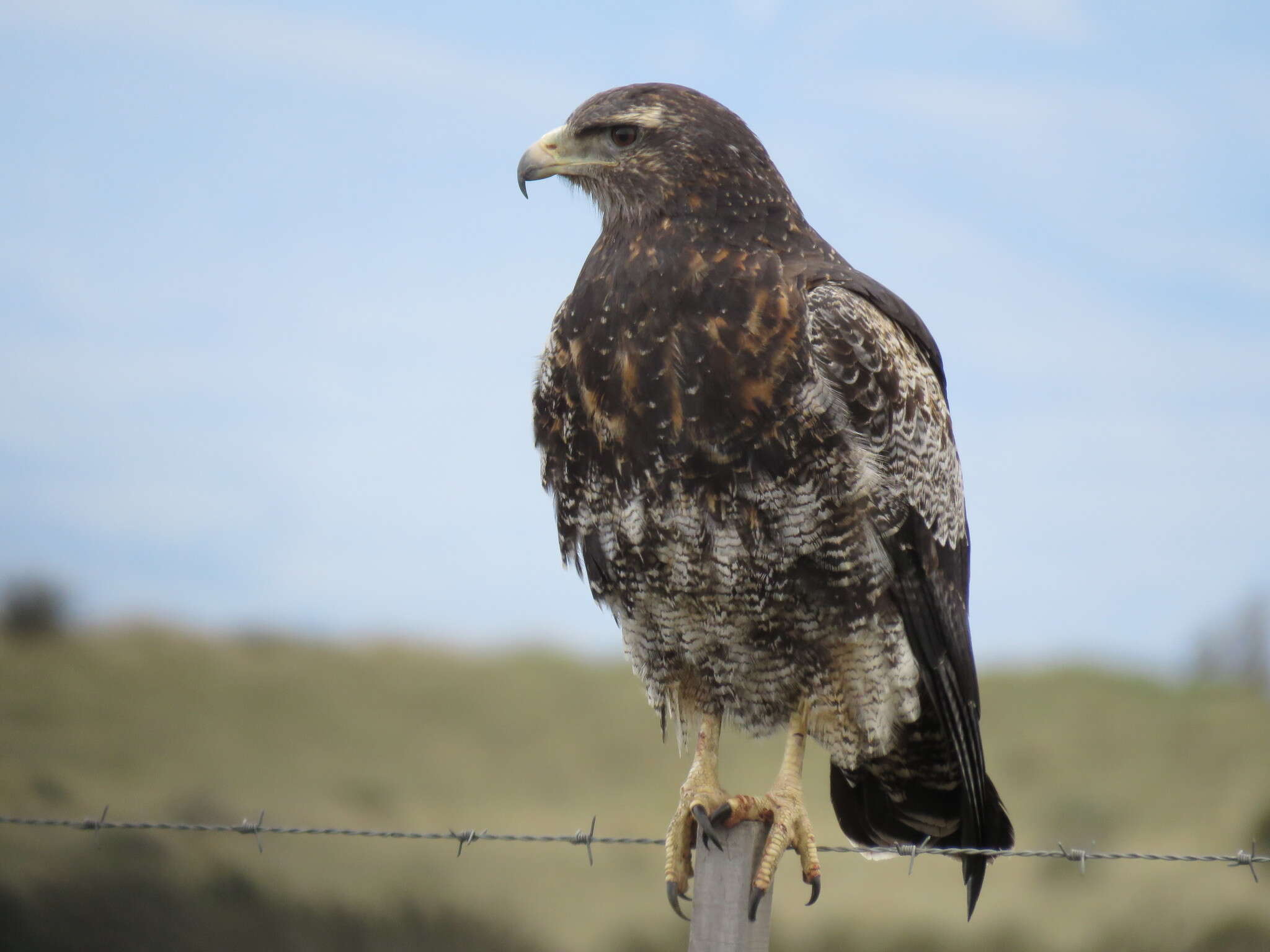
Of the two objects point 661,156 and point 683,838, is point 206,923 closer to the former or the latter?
point 683,838

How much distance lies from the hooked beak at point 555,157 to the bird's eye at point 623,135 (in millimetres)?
62

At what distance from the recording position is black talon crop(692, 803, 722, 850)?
9.57 ft

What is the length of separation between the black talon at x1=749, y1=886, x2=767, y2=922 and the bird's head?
1.75 metres

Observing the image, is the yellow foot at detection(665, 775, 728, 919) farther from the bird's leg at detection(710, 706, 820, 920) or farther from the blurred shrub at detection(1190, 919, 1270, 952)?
the blurred shrub at detection(1190, 919, 1270, 952)

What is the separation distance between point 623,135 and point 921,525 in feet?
4.51

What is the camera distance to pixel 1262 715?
62.0ft

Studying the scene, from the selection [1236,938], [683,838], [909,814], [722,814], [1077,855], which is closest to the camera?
[1077,855]

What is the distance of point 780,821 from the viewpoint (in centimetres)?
333

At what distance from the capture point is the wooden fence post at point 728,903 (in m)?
2.74

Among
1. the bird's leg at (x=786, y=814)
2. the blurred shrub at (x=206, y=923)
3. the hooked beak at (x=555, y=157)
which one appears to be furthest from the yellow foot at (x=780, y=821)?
the blurred shrub at (x=206, y=923)

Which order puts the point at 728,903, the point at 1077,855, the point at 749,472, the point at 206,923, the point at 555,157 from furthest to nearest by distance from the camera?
the point at 206,923
the point at 555,157
the point at 749,472
the point at 1077,855
the point at 728,903

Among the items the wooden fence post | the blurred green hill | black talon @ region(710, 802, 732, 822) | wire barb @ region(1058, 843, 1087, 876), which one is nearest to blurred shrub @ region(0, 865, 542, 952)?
the blurred green hill

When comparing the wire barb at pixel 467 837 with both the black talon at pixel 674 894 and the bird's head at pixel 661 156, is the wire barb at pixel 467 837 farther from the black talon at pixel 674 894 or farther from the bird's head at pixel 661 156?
the bird's head at pixel 661 156

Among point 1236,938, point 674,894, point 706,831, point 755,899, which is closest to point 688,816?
point 674,894
